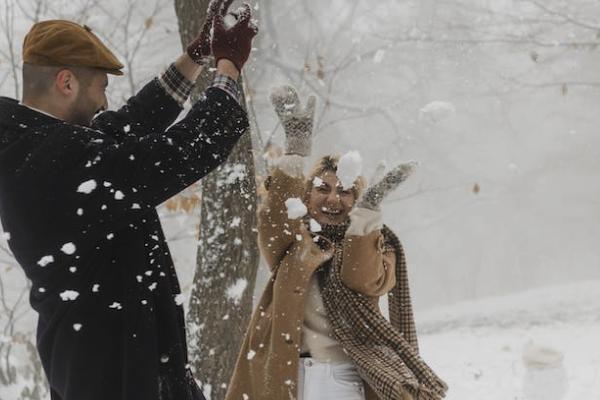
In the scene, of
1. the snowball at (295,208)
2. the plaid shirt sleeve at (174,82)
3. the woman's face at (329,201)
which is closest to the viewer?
the plaid shirt sleeve at (174,82)

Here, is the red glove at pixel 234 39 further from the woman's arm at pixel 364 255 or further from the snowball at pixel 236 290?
the snowball at pixel 236 290

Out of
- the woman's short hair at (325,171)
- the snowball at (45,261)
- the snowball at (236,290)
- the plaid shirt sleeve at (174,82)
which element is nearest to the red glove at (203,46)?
the plaid shirt sleeve at (174,82)

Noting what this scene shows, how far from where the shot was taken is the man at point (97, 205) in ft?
5.78

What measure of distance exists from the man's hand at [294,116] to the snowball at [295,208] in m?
0.23

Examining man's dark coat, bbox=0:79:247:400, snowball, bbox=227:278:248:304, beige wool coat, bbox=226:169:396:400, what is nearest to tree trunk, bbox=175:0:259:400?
snowball, bbox=227:278:248:304

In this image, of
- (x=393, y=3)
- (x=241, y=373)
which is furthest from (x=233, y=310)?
(x=393, y=3)

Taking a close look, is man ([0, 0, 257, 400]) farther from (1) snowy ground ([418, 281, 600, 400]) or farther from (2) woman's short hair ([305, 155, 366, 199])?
(1) snowy ground ([418, 281, 600, 400])

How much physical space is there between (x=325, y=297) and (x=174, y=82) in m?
1.15

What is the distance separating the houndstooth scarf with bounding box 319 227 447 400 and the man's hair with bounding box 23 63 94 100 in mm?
1394

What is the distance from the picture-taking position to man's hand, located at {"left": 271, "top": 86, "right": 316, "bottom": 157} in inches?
112

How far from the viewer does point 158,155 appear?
1753 mm

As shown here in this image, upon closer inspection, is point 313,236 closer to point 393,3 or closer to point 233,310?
point 233,310

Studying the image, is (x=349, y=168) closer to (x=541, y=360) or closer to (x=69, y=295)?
(x=69, y=295)

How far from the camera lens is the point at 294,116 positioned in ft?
9.32
